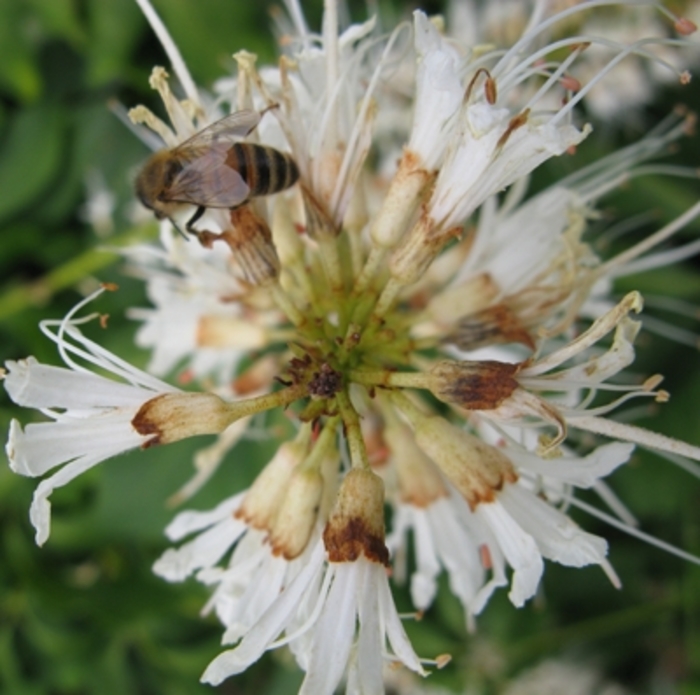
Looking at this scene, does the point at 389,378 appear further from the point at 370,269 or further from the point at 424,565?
the point at 424,565

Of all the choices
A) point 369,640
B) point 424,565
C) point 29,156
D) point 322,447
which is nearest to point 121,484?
point 29,156

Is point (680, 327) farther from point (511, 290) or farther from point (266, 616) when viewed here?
point (266, 616)

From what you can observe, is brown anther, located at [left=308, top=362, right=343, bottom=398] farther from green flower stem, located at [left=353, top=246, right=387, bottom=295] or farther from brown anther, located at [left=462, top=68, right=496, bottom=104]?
brown anther, located at [left=462, top=68, right=496, bottom=104]

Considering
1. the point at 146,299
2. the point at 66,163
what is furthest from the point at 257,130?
the point at 66,163

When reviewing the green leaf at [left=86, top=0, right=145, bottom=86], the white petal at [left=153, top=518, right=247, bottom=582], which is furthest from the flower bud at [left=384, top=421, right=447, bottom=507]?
the green leaf at [left=86, top=0, right=145, bottom=86]

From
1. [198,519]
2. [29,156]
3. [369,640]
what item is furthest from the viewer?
[29,156]

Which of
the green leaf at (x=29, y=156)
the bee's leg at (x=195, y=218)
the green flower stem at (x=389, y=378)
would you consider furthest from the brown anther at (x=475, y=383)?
the green leaf at (x=29, y=156)
